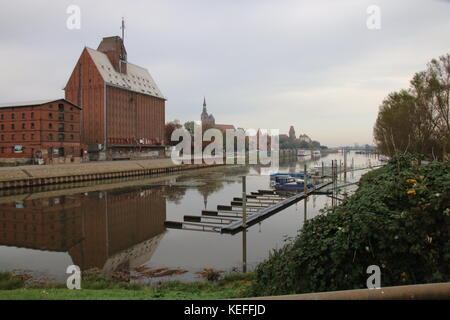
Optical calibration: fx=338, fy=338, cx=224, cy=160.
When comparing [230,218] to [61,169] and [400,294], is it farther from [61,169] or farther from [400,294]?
[61,169]

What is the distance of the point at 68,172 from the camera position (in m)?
50.6

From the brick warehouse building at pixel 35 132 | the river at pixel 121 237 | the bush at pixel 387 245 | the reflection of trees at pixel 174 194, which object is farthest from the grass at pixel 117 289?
the brick warehouse building at pixel 35 132

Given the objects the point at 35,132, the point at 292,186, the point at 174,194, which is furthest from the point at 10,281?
the point at 35,132

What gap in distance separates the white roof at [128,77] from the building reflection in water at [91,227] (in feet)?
164

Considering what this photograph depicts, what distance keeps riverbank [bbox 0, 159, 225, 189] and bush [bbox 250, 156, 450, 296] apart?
149 ft

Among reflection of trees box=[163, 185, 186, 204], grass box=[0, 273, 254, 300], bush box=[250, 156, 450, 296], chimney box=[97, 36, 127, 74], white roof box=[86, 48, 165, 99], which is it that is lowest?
reflection of trees box=[163, 185, 186, 204]

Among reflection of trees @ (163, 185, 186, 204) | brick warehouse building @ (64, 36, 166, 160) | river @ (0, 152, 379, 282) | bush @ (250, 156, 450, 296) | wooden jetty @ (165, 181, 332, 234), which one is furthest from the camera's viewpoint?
brick warehouse building @ (64, 36, 166, 160)

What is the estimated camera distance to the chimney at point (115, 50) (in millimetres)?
85875

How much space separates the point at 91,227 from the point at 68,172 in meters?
31.2

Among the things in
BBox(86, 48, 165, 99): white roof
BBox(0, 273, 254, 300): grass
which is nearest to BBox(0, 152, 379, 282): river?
BBox(0, 273, 254, 300): grass

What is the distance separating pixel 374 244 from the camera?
18.4 feet

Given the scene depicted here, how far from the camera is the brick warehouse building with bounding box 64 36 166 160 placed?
248 ft

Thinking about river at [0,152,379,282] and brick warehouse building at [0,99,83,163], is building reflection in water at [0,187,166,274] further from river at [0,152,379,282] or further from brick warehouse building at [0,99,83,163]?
brick warehouse building at [0,99,83,163]
